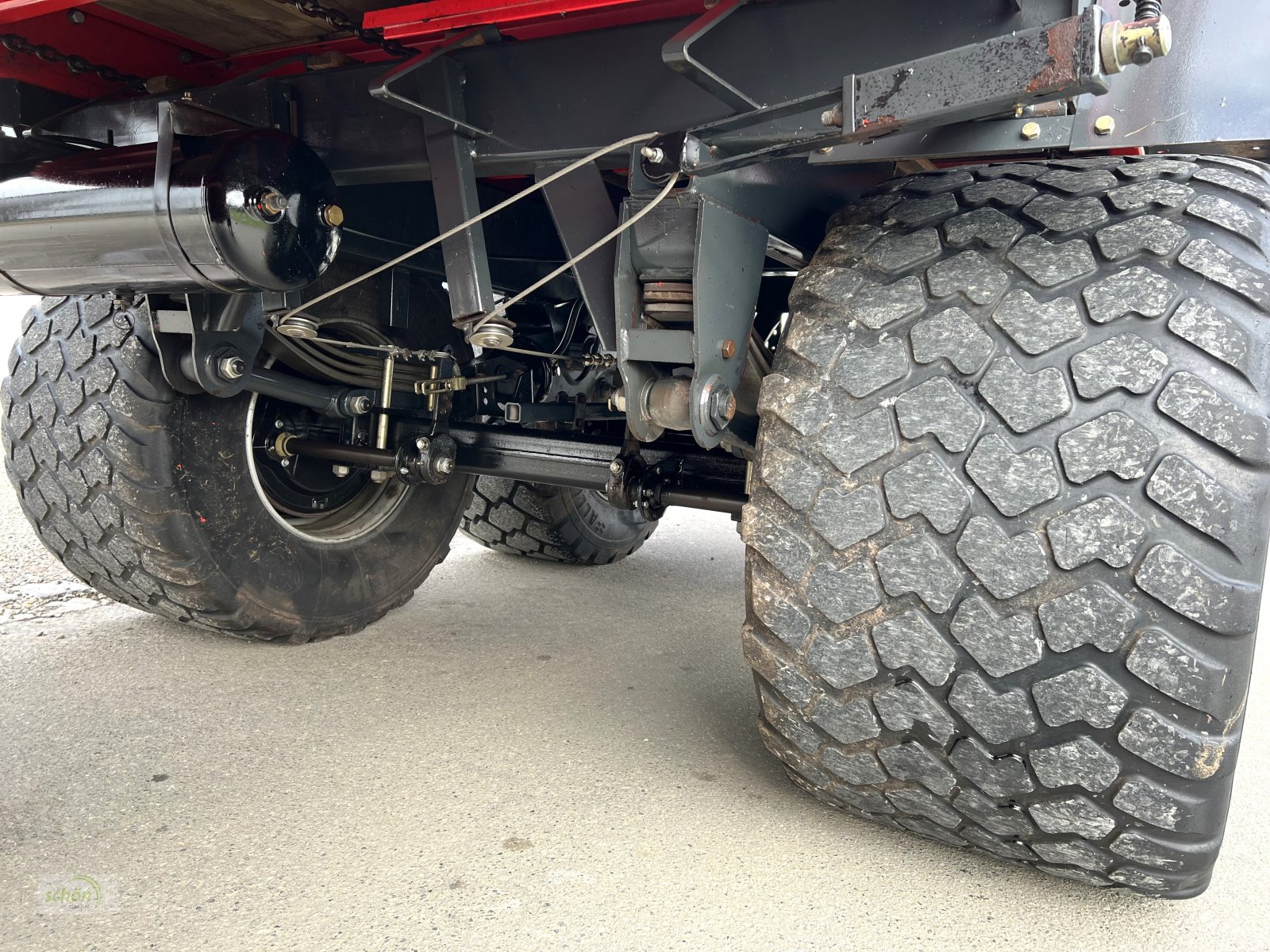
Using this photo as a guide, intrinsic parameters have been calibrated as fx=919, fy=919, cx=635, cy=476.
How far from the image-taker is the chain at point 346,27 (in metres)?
1.53

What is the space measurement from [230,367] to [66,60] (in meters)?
0.71

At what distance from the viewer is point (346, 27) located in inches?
63.6

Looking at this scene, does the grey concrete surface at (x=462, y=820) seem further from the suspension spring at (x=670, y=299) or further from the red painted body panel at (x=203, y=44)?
the red painted body panel at (x=203, y=44)

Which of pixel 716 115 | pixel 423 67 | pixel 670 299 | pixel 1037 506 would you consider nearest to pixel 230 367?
pixel 423 67

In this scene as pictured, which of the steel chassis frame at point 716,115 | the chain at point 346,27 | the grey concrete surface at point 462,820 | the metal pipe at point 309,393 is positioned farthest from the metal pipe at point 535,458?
the chain at point 346,27

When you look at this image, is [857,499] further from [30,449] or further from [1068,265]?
[30,449]

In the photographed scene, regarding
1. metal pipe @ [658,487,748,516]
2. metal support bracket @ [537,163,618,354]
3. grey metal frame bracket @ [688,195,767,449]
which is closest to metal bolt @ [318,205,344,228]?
metal support bracket @ [537,163,618,354]

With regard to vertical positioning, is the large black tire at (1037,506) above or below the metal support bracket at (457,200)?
below

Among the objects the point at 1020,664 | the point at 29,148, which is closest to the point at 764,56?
the point at 1020,664

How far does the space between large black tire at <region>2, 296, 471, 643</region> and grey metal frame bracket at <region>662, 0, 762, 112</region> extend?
1600 mm

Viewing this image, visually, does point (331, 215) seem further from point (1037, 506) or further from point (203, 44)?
point (1037, 506)

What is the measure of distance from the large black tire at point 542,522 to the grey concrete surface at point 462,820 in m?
0.88

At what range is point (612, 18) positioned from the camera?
1544 mm

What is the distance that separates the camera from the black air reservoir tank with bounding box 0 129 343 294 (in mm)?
1632
